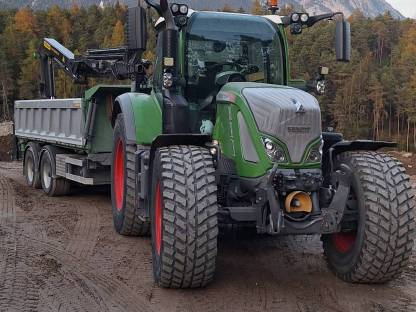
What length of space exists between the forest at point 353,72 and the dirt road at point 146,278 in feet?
153

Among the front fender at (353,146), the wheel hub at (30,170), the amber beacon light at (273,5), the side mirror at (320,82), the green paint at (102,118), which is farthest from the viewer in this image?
the wheel hub at (30,170)

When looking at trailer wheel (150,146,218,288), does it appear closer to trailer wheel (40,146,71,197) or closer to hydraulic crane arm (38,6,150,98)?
hydraulic crane arm (38,6,150,98)

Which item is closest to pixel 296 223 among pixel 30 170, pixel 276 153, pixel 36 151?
pixel 276 153

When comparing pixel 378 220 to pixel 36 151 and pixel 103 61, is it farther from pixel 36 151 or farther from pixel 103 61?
pixel 36 151

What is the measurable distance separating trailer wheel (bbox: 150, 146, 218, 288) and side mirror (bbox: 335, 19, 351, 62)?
6.68 ft

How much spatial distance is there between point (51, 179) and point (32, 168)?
1.57m

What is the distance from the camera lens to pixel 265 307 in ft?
14.5

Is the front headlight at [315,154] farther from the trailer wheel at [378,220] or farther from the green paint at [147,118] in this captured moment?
the green paint at [147,118]

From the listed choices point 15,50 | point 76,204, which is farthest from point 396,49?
point 76,204

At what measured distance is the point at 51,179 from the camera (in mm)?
10055

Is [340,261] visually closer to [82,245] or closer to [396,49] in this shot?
[82,245]

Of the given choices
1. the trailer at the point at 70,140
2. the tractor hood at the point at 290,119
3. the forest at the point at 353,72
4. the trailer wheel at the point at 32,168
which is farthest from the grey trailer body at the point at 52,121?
the forest at the point at 353,72

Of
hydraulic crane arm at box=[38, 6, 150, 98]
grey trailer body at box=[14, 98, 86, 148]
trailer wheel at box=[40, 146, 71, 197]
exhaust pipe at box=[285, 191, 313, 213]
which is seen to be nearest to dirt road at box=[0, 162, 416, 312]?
exhaust pipe at box=[285, 191, 313, 213]

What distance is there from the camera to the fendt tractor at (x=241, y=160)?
455 cm
